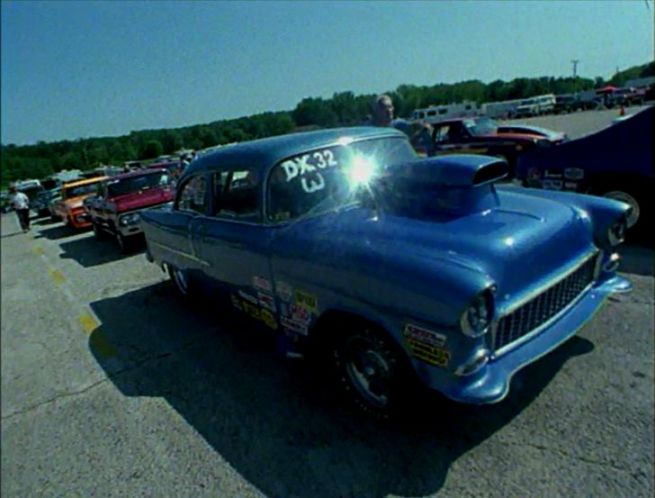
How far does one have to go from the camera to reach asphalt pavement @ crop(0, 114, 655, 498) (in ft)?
7.96

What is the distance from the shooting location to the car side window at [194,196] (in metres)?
4.19

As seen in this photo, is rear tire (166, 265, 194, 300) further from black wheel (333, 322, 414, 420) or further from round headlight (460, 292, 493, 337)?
round headlight (460, 292, 493, 337)

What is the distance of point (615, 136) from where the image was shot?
19.0ft

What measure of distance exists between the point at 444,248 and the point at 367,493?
1.35m

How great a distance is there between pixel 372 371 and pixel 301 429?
2.04ft

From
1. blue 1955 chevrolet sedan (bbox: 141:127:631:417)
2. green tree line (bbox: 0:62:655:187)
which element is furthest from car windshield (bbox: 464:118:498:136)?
blue 1955 chevrolet sedan (bbox: 141:127:631:417)

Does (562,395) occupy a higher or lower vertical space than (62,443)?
lower

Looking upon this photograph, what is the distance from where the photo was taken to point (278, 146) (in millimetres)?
3541

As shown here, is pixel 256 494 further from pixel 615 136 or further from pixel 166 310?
pixel 615 136

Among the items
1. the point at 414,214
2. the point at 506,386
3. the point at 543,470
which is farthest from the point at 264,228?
the point at 543,470

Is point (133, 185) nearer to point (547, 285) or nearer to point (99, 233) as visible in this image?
point (99, 233)

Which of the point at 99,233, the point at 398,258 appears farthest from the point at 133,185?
the point at 398,258

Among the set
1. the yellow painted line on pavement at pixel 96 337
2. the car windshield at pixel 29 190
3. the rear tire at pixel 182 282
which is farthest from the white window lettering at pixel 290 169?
the yellow painted line on pavement at pixel 96 337

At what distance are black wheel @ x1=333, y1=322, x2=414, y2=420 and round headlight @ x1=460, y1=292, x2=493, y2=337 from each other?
0.47 metres
